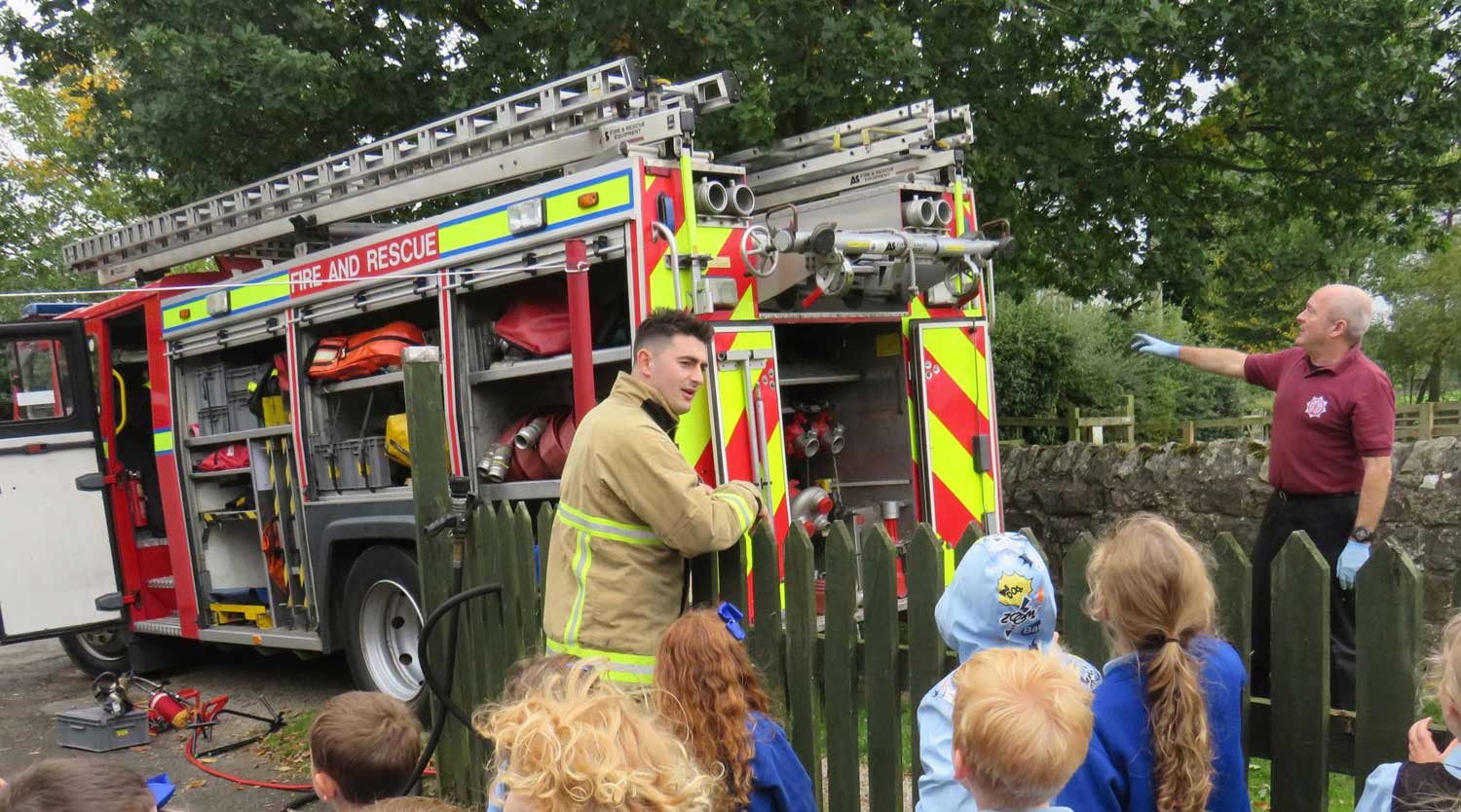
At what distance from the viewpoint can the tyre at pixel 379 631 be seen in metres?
5.95

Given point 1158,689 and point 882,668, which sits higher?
point 1158,689

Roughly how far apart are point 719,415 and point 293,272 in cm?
281

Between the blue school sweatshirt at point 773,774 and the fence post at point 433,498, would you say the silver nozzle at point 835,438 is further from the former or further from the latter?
the blue school sweatshirt at point 773,774

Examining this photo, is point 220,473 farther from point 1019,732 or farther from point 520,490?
point 1019,732

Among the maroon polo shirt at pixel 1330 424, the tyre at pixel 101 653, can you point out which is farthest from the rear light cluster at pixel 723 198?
the tyre at pixel 101 653

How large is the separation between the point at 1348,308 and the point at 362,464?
4590 millimetres

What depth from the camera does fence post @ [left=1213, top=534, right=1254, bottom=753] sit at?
2.76m

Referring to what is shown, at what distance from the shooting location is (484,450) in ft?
18.2

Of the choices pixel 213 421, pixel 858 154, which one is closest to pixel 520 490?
pixel 858 154

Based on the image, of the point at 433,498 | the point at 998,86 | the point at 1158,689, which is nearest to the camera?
the point at 1158,689

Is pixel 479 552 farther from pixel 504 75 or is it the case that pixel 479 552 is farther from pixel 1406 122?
pixel 1406 122

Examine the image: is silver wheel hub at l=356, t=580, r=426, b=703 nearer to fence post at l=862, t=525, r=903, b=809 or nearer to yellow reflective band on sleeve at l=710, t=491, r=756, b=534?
yellow reflective band on sleeve at l=710, t=491, r=756, b=534

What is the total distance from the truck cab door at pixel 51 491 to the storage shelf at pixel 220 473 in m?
0.50

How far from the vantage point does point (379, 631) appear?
611 centimetres
